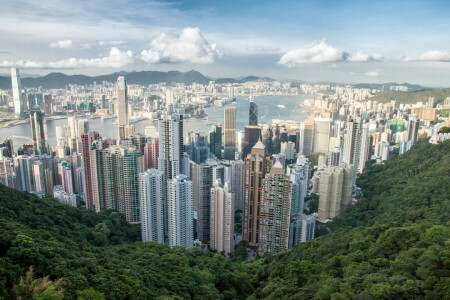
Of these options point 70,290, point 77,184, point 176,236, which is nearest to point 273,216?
point 176,236

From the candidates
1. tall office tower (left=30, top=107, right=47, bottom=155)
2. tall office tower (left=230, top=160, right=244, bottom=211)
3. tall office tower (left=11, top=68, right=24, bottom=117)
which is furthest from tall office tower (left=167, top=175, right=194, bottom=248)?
tall office tower (left=11, top=68, right=24, bottom=117)

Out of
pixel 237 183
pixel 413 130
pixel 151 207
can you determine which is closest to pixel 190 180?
pixel 151 207

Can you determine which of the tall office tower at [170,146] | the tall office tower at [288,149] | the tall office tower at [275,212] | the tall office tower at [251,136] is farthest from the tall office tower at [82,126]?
the tall office tower at [275,212]

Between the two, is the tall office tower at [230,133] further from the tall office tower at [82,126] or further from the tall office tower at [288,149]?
the tall office tower at [82,126]

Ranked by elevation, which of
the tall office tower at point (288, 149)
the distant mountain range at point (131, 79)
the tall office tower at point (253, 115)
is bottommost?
the tall office tower at point (288, 149)

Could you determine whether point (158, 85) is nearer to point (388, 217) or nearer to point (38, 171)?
point (38, 171)

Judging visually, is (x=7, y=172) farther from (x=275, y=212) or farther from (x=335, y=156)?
(x=335, y=156)
